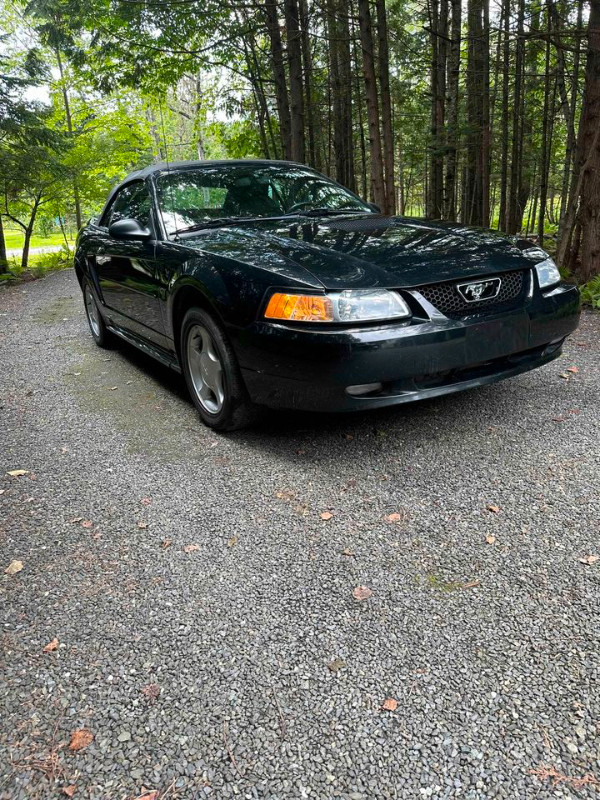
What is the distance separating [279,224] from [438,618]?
266 centimetres

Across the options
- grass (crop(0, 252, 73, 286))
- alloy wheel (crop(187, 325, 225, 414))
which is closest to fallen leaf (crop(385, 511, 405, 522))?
alloy wheel (crop(187, 325, 225, 414))

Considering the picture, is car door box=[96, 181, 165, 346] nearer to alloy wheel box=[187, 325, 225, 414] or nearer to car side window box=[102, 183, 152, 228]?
car side window box=[102, 183, 152, 228]

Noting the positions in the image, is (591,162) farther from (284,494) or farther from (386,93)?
(386,93)

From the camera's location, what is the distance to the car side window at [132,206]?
4.03 meters

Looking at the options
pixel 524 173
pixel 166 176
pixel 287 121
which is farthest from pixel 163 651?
pixel 524 173

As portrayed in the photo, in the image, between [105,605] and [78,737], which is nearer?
[78,737]

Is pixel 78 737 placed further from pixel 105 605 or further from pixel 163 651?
pixel 105 605

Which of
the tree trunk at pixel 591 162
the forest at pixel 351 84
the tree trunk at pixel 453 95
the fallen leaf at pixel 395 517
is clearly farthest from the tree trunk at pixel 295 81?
the fallen leaf at pixel 395 517

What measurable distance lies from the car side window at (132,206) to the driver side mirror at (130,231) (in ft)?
0.45

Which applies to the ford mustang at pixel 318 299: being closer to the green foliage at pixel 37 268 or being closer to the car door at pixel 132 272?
the car door at pixel 132 272

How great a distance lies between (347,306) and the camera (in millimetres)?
2613

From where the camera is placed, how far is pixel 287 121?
1215 centimetres

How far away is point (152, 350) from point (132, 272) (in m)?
0.59

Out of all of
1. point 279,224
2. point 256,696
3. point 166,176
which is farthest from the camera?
point 166,176
